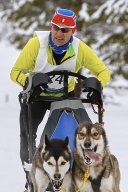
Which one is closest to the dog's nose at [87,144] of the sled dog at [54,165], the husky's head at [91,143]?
the husky's head at [91,143]

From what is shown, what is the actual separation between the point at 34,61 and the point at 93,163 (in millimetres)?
1221

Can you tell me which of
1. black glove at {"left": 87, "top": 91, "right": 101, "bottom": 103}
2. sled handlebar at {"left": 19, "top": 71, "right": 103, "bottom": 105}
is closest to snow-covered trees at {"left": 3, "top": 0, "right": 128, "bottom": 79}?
sled handlebar at {"left": 19, "top": 71, "right": 103, "bottom": 105}

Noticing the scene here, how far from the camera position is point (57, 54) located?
5055mm

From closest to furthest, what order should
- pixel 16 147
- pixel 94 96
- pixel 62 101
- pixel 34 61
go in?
1. pixel 94 96
2. pixel 62 101
3. pixel 34 61
4. pixel 16 147

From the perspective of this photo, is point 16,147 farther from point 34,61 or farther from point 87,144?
point 87,144

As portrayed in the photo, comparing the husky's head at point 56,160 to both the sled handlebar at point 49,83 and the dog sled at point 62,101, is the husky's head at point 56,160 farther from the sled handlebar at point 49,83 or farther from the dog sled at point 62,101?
the sled handlebar at point 49,83

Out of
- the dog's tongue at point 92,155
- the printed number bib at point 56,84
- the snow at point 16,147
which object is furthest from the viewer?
the snow at point 16,147

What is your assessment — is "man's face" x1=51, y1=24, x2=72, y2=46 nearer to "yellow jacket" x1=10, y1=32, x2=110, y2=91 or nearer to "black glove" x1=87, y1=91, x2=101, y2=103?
"yellow jacket" x1=10, y1=32, x2=110, y2=91

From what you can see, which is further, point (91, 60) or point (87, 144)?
point (91, 60)

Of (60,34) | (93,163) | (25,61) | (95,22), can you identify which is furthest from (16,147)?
(95,22)

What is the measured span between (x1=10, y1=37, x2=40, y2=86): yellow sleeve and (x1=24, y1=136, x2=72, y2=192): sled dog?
0.76m

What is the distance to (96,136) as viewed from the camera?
427 cm

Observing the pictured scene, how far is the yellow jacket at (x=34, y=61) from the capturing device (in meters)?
5.05

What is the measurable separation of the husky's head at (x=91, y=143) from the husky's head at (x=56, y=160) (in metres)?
0.10
